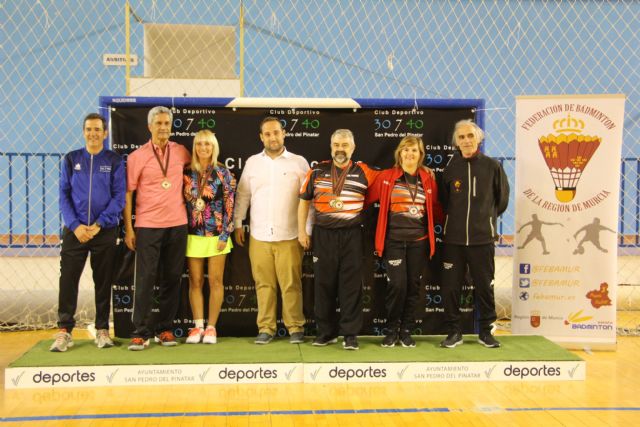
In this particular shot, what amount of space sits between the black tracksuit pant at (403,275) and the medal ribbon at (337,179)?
43cm

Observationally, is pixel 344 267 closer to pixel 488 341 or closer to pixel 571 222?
pixel 488 341

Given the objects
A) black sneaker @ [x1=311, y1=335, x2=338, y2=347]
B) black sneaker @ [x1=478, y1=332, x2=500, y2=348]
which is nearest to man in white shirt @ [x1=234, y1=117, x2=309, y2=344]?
black sneaker @ [x1=311, y1=335, x2=338, y2=347]

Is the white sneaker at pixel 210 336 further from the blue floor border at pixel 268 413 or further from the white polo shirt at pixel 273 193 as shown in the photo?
the blue floor border at pixel 268 413

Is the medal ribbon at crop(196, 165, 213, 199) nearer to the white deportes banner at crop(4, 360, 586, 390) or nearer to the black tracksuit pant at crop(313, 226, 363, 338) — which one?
the black tracksuit pant at crop(313, 226, 363, 338)

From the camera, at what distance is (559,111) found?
4.07m

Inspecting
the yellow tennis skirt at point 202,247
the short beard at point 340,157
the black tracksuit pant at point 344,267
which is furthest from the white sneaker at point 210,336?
the short beard at point 340,157

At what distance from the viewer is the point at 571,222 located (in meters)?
4.08

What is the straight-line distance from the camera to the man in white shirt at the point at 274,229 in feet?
12.3

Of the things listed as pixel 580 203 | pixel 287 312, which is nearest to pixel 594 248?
pixel 580 203

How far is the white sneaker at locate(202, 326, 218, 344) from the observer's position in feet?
12.4

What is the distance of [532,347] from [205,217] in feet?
6.85

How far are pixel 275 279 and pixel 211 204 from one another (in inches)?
23.8

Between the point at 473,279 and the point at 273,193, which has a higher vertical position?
the point at 273,193

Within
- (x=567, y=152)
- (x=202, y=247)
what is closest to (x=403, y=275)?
(x=202, y=247)
